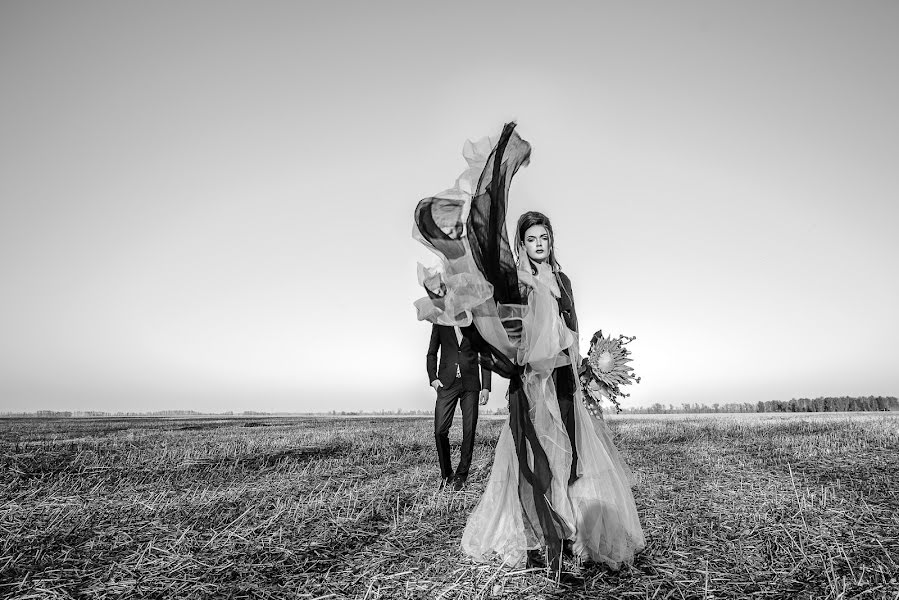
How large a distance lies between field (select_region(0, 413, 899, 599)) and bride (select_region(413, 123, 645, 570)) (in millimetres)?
242

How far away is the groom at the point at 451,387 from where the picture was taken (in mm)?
6840

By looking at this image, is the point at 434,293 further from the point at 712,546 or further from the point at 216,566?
the point at 712,546

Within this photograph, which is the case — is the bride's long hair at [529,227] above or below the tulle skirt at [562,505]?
above

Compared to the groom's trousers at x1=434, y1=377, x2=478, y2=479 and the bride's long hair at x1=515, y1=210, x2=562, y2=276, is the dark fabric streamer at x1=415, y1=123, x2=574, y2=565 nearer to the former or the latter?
the bride's long hair at x1=515, y1=210, x2=562, y2=276

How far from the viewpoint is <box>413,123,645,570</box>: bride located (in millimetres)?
3074

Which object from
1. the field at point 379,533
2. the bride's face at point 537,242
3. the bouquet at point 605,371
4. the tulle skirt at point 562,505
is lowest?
the field at point 379,533

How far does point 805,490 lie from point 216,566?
6.09 m

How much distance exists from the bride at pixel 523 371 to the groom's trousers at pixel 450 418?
3214 millimetres

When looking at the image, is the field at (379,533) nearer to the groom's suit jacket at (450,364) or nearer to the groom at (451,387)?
the groom at (451,387)

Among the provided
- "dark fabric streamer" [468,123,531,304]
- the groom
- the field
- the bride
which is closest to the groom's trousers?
the groom

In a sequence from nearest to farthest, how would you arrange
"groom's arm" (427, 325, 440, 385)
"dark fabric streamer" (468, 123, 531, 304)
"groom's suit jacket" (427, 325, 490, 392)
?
"dark fabric streamer" (468, 123, 531, 304) < "groom's suit jacket" (427, 325, 490, 392) < "groom's arm" (427, 325, 440, 385)

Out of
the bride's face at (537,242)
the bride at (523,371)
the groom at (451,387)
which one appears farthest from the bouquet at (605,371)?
the groom at (451,387)

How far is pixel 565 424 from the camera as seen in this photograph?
11.5 ft

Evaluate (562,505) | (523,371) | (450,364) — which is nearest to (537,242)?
Result: (523,371)
